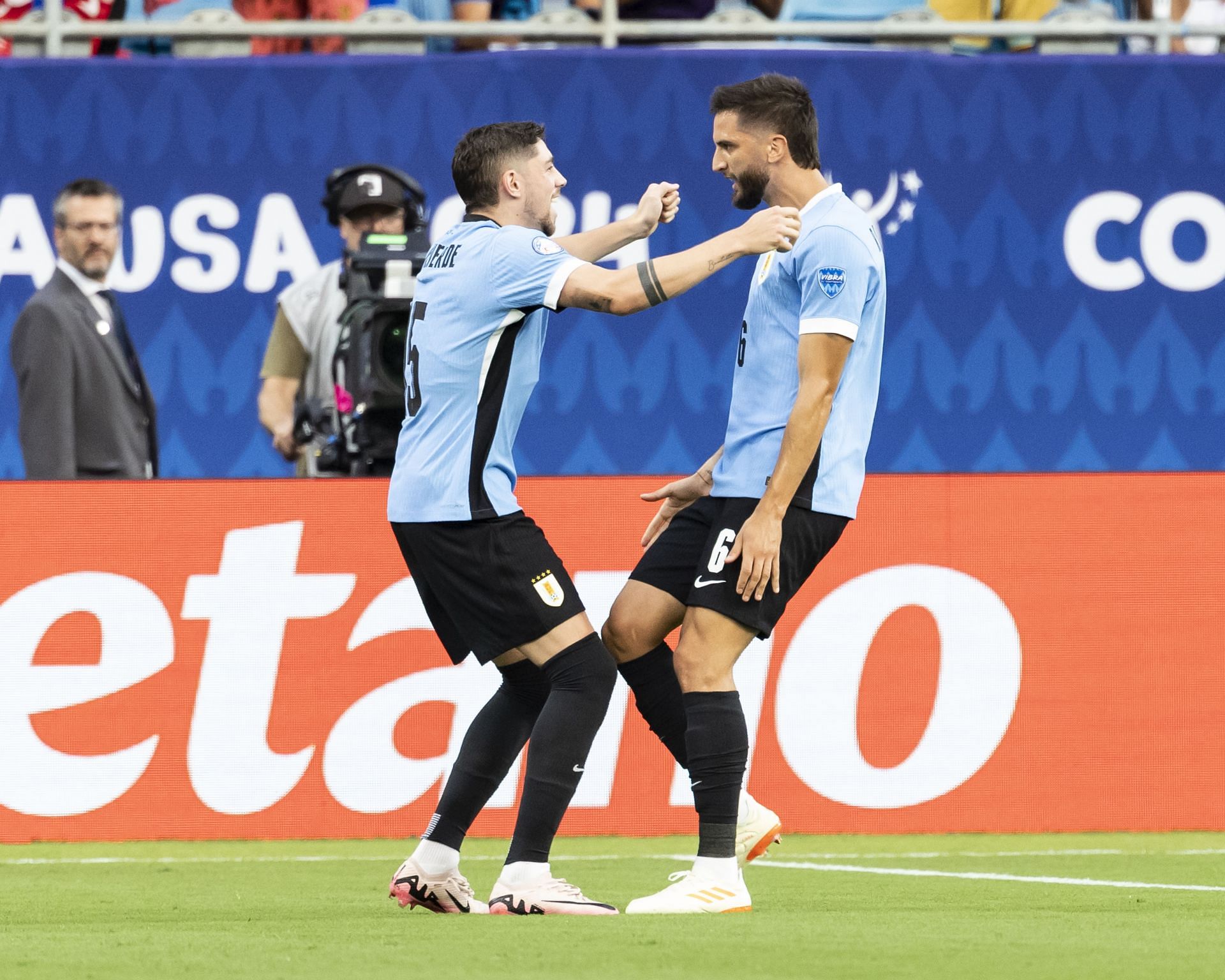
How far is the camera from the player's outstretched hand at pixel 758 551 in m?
4.95

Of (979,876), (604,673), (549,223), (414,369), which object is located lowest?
(979,876)

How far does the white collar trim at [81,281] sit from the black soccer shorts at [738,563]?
3.97m

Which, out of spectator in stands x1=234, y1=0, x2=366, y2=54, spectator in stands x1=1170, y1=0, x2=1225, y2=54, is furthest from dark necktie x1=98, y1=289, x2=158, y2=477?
spectator in stands x1=1170, y1=0, x2=1225, y2=54

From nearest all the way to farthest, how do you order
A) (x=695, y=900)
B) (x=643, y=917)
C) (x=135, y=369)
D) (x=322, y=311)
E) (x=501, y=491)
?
(x=643, y=917)
(x=695, y=900)
(x=501, y=491)
(x=135, y=369)
(x=322, y=311)

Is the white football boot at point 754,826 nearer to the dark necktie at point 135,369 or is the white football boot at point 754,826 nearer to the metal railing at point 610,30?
the dark necktie at point 135,369

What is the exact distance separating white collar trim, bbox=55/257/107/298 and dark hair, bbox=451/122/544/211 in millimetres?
3644

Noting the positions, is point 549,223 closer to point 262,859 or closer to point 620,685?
point 620,685

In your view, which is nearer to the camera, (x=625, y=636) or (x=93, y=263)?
(x=625, y=636)

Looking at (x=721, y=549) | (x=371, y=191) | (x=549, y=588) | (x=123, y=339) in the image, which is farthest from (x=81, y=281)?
(x=721, y=549)

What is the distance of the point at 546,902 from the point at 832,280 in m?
1.64

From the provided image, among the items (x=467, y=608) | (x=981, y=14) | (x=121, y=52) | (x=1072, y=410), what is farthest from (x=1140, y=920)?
(x=121, y=52)

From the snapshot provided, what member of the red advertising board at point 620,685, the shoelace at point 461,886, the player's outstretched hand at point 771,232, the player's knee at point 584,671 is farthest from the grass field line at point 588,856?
the player's outstretched hand at point 771,232

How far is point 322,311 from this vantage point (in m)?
8.53

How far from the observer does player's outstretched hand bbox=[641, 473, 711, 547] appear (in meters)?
5.62
